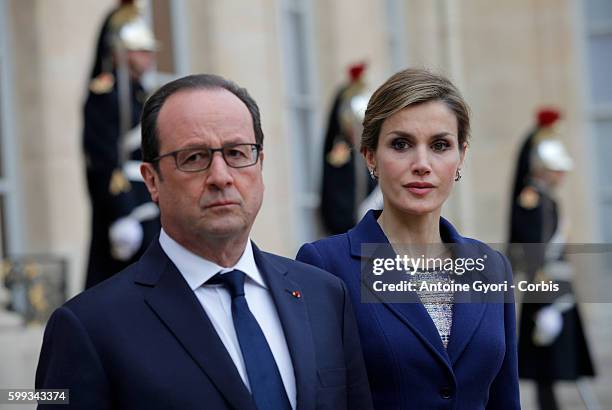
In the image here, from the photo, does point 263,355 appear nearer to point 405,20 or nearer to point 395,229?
point 395,229

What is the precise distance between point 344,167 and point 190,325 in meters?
7.96

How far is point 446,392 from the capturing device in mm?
3059

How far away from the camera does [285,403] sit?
8.75 feet

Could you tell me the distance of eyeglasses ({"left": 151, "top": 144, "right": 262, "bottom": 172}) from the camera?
8.87 feet

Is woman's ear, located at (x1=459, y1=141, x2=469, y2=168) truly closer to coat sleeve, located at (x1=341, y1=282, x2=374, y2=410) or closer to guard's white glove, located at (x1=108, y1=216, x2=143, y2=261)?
coat sleeve, located at (x1=341, y1=282, x2=374, y2=410)

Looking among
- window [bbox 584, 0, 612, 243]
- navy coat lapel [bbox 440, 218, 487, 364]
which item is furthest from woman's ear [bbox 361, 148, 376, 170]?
window [bbox 584, 0, 612, 243]

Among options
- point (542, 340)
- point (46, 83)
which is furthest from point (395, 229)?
point (542, 340)

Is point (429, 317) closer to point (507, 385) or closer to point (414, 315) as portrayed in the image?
point (414, 315)

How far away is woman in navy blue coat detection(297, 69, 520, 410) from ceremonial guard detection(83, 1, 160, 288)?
368cm

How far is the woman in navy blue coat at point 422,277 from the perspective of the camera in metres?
3.05

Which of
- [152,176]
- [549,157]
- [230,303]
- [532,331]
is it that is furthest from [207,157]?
[549,157]

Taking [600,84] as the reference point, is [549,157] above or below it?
below

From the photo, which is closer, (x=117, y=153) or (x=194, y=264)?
(x=194, y=264)

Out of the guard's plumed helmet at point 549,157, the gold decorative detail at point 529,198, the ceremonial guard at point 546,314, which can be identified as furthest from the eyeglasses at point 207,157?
the guard's plumed helmet at point 549,157
